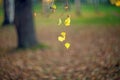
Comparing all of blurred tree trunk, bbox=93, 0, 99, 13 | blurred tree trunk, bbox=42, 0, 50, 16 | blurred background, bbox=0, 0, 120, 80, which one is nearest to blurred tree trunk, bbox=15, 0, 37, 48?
blurred background, bbox=0, 0, 120, 80

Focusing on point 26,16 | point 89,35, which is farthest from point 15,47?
point 89,35

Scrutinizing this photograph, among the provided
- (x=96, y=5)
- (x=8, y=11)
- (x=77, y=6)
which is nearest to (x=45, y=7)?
(x=77, y=6)

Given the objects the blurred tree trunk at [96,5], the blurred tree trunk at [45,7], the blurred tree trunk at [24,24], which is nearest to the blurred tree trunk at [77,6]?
the blurred tree trunk at [96,5]

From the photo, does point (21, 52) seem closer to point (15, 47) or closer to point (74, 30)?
point (15, 47)

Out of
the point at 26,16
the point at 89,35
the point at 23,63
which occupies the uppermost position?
the point at 26,16

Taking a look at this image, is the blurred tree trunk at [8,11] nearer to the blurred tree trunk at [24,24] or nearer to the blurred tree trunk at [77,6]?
the blurred tree trunk at [24,24]
